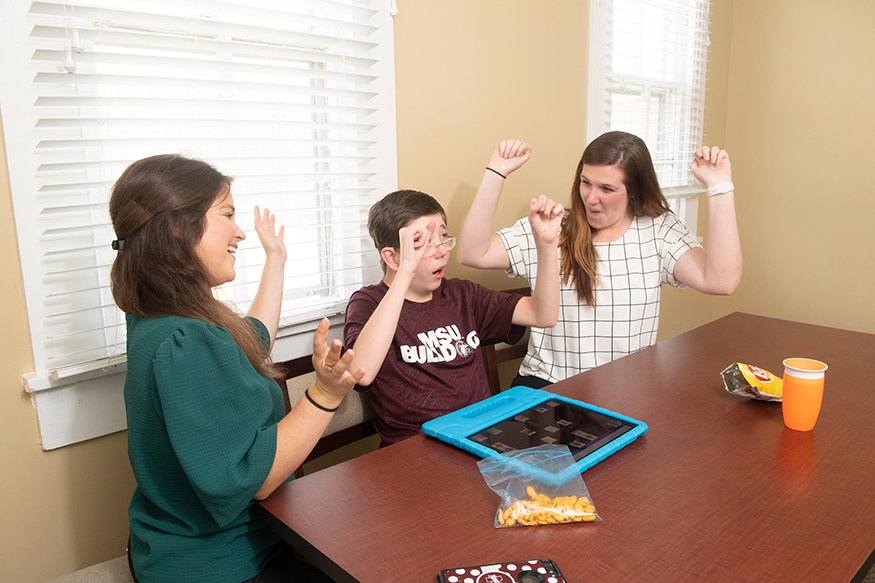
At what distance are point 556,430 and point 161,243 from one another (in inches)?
32.8

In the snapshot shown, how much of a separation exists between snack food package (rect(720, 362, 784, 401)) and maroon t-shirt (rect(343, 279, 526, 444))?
0.58m

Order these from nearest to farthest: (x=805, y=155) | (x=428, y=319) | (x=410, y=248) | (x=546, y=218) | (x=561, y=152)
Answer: (x=410, y=248)
(x=546, y=218)
(x=428, y=319)
(x=561, y=152)
(x=805, y=155)

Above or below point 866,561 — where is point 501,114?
above

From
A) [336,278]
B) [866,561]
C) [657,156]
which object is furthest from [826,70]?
Result: [866,561]

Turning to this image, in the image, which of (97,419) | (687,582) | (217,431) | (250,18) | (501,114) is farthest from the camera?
(501,114)

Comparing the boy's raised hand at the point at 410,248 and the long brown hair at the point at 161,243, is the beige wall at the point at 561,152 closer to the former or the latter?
the long brown hair at the point at 161,243

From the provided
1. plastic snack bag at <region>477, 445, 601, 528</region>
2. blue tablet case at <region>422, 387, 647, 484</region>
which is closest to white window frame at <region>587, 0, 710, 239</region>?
blue tablet case at <region>422, 387, 647, 484</region>

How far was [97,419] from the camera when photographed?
1.45 m

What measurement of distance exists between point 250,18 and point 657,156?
91.0 inches

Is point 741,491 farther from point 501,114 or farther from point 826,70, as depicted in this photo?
point 826,70

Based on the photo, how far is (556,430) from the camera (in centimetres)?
120

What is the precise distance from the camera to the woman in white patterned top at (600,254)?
6.47ft

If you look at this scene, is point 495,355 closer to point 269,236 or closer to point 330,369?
point 269,236

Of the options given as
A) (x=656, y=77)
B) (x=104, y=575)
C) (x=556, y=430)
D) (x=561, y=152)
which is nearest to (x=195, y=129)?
(x=104, y=575)
